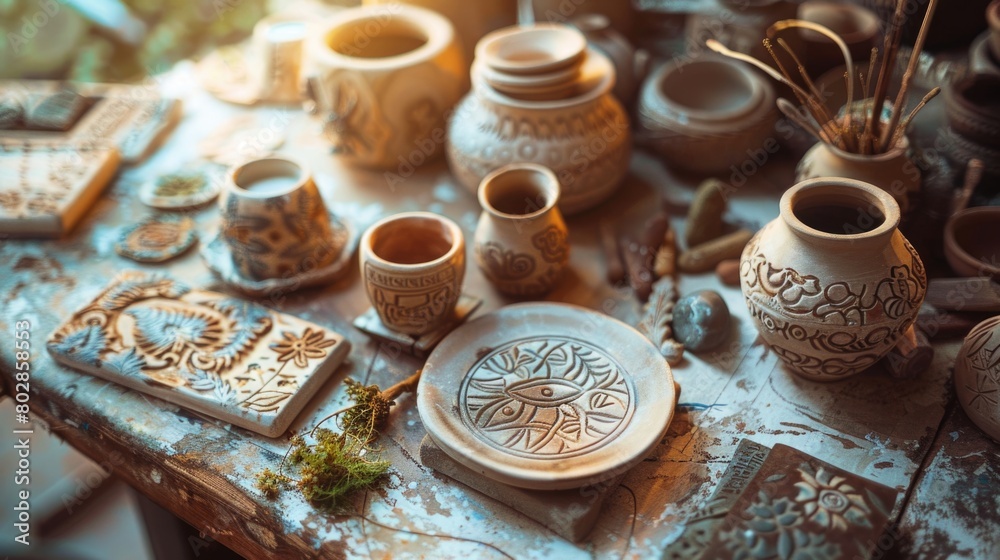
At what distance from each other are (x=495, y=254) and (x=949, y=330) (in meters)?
1.28

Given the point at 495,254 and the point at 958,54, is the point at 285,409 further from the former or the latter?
the point at 958,54

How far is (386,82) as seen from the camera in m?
2.66

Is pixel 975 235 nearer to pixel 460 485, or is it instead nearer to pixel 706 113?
pixel 706 113

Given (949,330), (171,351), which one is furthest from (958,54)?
(171,351)

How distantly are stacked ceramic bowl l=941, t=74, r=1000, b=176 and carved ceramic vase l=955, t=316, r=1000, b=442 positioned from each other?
81 centimetres

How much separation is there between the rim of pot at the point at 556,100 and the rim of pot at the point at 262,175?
65cm

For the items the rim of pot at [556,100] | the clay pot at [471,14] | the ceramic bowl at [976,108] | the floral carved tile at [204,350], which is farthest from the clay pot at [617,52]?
the floral carved tile at [204,350]

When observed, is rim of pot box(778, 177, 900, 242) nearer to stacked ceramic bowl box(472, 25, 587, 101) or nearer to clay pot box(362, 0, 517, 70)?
stacked ceramic bowl box(472, 25, 587, 101)

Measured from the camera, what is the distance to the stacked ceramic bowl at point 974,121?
2408mm

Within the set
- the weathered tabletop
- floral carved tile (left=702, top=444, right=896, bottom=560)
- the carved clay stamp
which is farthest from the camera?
the carved clay stamp

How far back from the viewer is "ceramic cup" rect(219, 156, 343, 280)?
2.26 m

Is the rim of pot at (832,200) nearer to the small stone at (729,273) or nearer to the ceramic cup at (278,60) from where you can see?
the small stone at (729,273)

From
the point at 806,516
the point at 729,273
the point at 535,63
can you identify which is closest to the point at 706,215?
the point at 729,273

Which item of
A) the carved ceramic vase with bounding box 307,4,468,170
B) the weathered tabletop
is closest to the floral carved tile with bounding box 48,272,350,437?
the weathered tabletop
